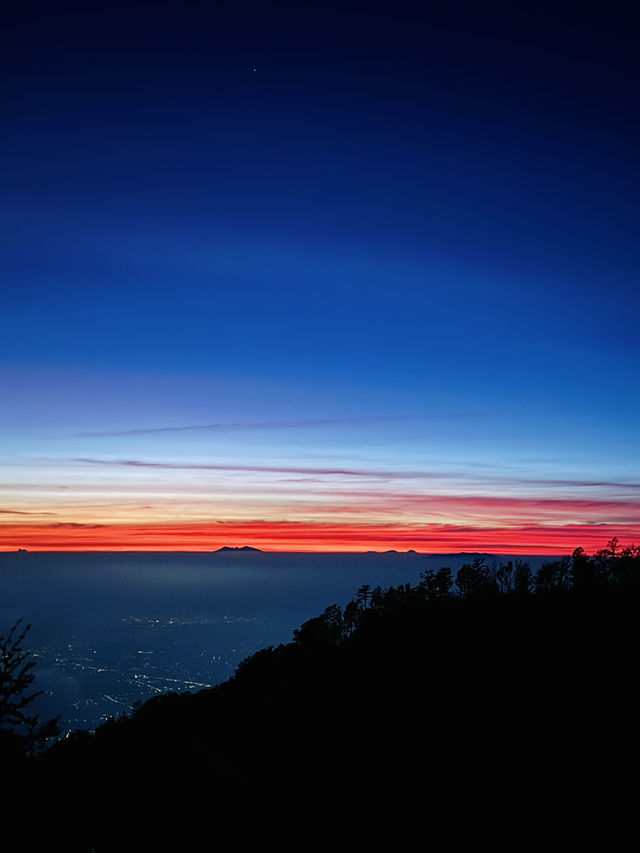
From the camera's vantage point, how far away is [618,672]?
4525cm

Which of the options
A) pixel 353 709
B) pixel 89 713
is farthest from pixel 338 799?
pixel 89 713

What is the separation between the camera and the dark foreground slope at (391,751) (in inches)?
1155

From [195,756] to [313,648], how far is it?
42.6 meters

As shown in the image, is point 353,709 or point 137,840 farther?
point 353,709

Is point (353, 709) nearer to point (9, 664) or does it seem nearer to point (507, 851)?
point (507, 851)

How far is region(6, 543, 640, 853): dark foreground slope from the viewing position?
96.3 ft

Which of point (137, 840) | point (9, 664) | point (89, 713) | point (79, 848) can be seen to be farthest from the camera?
point (89, 713)

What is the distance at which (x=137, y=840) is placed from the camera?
2755 cm

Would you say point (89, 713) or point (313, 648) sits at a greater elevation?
point (313, 648)

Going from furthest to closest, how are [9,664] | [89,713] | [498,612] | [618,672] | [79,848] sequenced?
[89,713]
[498,612]
[618,672]
[79,848]
[9,664]

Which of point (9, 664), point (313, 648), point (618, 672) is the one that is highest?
point (9, 664)

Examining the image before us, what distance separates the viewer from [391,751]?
138 ft

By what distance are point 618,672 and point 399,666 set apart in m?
25.3

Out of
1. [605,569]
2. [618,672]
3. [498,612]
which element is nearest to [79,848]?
[618,672]
